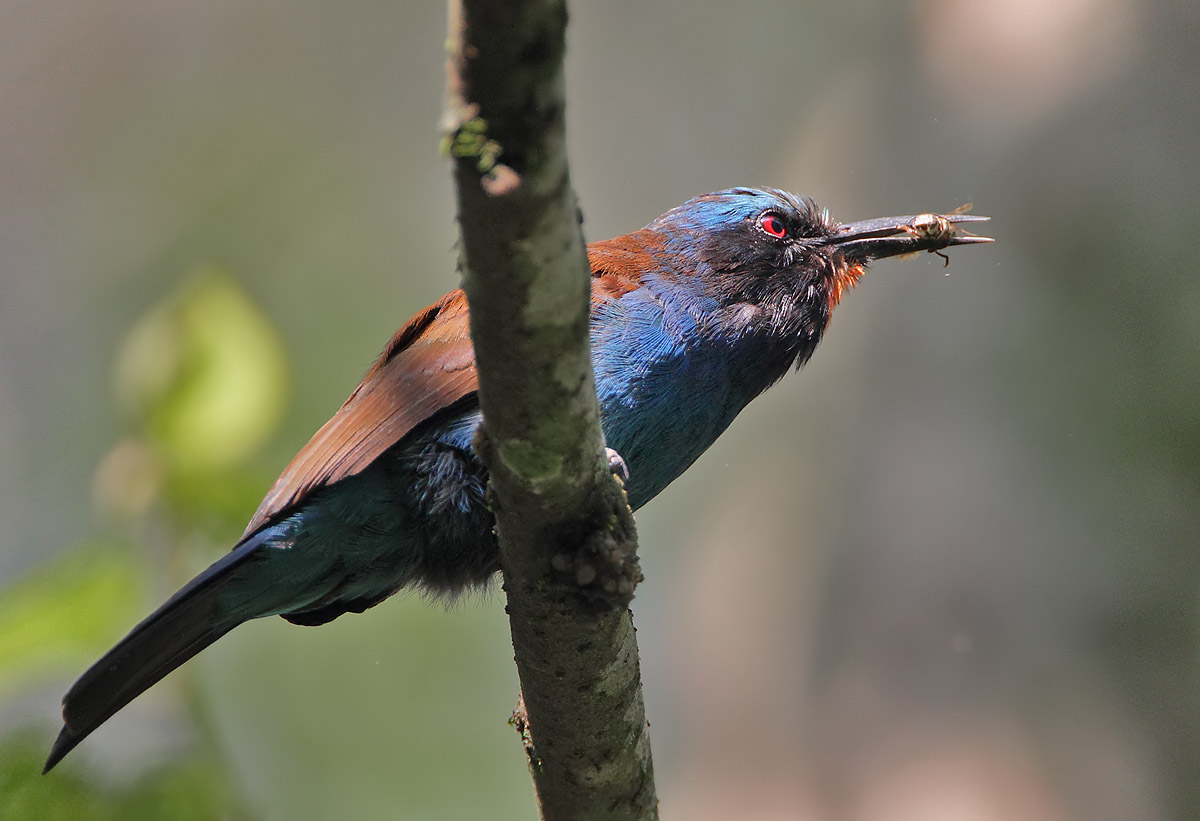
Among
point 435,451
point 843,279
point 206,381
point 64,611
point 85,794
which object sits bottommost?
point 85,794

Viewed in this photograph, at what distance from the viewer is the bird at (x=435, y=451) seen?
2.54 meters

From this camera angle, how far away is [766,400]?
619 cm

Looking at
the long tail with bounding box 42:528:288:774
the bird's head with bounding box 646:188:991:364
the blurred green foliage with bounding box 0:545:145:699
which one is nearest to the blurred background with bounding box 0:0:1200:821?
the long tail with bounding box 42:528:288:774

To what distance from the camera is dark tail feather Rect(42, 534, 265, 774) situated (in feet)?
8.01

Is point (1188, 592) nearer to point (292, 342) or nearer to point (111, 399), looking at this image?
point (292, 342)

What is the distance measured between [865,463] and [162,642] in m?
3.68

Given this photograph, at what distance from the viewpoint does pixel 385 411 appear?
2654 millimetres

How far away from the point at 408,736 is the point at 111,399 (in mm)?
2915

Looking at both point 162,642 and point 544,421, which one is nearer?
point 544,421

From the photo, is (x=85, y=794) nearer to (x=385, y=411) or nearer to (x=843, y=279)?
(x=385, y=411)

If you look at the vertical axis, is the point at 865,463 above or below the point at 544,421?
above

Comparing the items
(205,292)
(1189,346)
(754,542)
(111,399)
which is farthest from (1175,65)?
(111,399)

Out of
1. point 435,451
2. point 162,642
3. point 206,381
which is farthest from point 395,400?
point 162,642

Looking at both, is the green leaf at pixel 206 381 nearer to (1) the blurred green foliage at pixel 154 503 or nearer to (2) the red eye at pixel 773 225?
(1) the blurred green foliage at pixel 154 503
